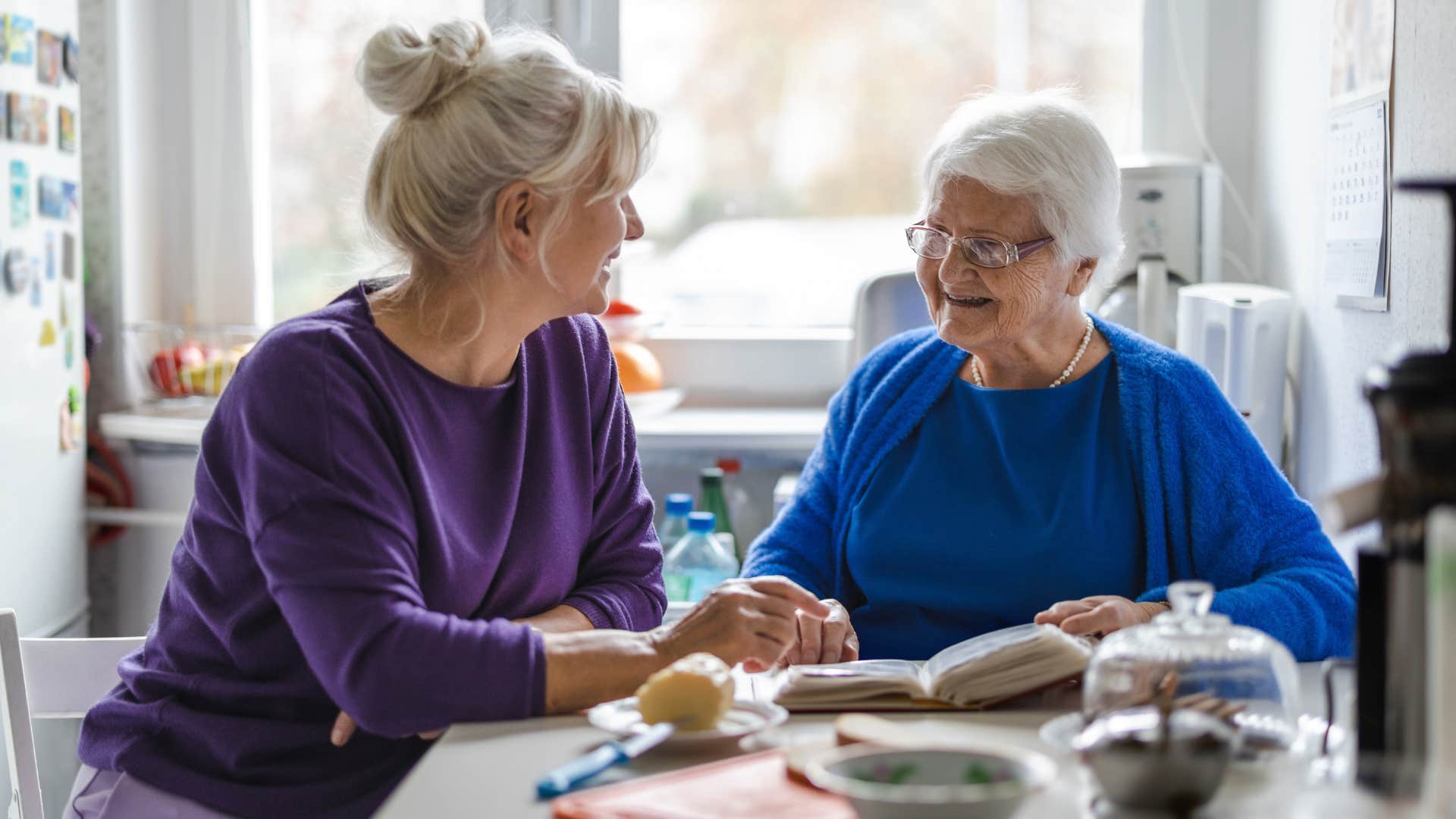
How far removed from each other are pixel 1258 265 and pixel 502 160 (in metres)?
1.64

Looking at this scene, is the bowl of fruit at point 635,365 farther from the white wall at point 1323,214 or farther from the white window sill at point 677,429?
the white wall at point 1323,214

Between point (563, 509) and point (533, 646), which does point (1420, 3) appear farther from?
point (533, 646)


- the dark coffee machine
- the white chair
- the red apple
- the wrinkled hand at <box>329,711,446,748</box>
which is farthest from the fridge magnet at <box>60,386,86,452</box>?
the dark coffee machine

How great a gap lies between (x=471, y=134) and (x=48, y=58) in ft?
4.12

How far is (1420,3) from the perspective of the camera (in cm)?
159

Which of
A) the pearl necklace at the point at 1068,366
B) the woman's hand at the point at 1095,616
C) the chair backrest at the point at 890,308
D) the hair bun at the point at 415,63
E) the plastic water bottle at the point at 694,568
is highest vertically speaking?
the hair bun at the point at 415,63

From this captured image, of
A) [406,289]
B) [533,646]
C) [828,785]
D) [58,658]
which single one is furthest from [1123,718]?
[58,658]

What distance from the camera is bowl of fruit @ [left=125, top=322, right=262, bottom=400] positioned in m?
2.59

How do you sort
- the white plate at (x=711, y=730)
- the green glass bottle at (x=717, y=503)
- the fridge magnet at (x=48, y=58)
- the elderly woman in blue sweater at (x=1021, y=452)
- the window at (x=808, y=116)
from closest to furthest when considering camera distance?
the white plate at (x=711, y=730) → the elderly woman in blue sweater at (x=1021, y=452) → the fridge magnet at (x=48, y=58) → the green glass bottle at (x=717, y=503) → the window at (x=808, y=116)

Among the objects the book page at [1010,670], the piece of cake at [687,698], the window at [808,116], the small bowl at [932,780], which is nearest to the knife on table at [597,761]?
the piece of cake at [687,698]

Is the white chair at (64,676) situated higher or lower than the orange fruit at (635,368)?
lower

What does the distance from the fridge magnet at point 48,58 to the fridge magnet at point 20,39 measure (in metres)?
0.02

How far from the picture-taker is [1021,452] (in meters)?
1.68

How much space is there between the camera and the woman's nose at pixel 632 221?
1.48 m
